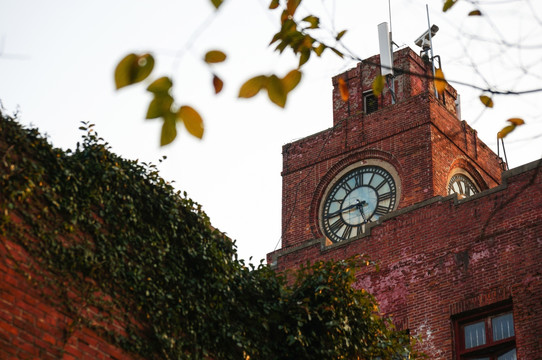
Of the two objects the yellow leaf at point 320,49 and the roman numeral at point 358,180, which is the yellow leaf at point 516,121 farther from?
the roman numeral at point 358,180

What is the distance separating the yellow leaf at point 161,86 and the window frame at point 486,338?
15.2 meters

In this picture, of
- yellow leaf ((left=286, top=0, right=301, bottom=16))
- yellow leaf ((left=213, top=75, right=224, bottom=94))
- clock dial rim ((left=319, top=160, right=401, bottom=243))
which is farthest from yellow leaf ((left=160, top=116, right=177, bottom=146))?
clock dial rim ((left=319, top=160, right=401, bottom=243))

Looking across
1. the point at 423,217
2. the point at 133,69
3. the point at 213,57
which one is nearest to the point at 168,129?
the point at 133,69

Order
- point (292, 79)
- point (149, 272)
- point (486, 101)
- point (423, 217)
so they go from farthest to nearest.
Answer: point (423, 217) < point (149, 272) < point (486, 101) < point (292, 79)

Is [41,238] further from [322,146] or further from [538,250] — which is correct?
[322,146]

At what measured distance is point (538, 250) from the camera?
64.2 ft

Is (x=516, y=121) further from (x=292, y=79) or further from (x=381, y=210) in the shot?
(x=381, y=210)

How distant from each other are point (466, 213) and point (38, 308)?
13463 millimetres

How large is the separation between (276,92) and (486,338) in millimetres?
14971

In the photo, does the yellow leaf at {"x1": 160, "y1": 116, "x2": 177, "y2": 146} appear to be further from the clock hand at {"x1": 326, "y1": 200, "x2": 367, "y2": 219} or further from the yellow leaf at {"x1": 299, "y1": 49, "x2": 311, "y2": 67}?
the clock hand at {"x1": 326, "y1": 200, "x2": 367, "y2": 219}

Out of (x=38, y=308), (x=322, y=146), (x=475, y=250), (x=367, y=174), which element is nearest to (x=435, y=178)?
(x=367, y=174)

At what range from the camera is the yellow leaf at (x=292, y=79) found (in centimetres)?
570

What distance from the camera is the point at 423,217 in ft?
72.7

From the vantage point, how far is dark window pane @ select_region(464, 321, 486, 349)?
19.4m
